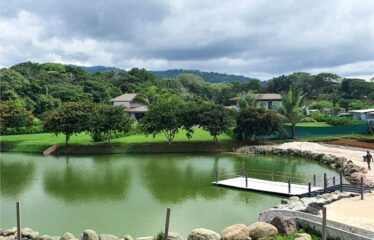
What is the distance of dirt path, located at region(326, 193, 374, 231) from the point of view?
1623 cm

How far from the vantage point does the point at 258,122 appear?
43.9 meters

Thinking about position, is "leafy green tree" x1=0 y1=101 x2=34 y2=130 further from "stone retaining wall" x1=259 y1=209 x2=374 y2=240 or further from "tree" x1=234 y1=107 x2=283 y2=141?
"stone retaining wall" x1=259 y1=209 x2=374 y2=240

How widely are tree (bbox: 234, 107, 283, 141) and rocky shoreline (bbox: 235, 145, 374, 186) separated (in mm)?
2251

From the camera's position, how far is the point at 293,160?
37438 mm

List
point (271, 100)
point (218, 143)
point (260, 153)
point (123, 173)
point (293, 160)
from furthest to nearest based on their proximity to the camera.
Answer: point (271, 100) → point (218, 143) → point (260, 153) → point (293, 160) → point (123, 173)

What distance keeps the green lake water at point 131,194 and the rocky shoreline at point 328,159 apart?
104 cm

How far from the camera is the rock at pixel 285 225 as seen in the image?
606 inches

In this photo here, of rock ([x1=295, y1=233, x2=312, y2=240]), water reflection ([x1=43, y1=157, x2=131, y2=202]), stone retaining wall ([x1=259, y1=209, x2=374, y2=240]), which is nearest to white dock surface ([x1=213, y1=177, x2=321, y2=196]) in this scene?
water reflection ([x1=43, y1=157, x2=131, y2=202])

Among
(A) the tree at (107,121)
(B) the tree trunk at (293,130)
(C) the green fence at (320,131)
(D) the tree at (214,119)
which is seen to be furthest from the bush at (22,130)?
(B) the tree trunk at (293,130)

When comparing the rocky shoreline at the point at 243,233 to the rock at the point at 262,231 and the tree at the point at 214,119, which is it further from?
the tree at the point at 214,119

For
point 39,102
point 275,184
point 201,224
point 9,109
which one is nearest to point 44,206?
point 201,224

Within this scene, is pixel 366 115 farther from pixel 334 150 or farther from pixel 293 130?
pixel 334 150

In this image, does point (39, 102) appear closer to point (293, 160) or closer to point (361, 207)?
point (293, 160)

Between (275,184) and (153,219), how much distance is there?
9.42 m
